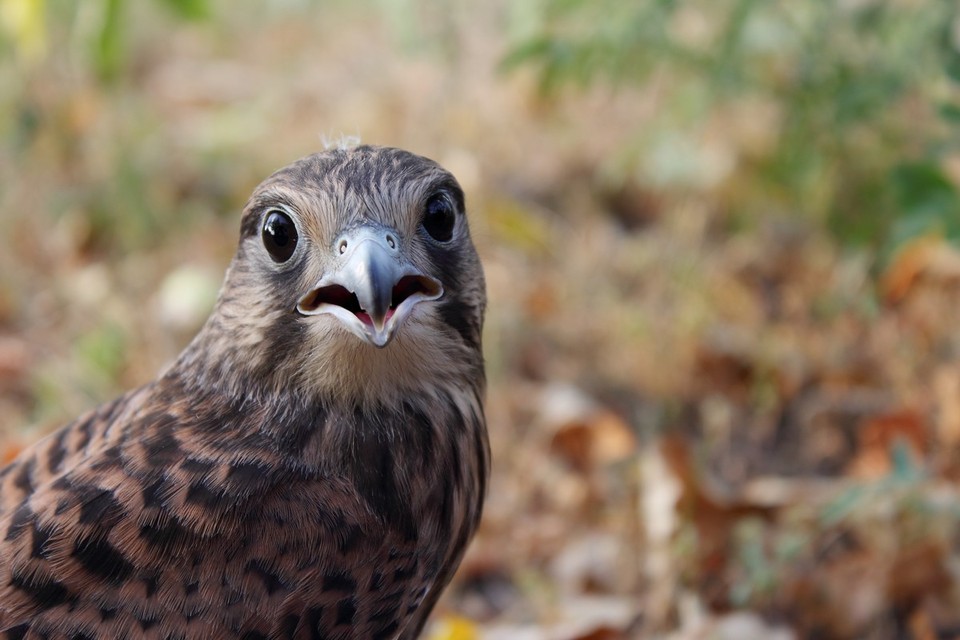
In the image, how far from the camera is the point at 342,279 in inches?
80.9

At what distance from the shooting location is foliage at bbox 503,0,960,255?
410cm

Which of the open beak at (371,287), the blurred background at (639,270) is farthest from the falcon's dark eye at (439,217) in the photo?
the blurred background at (639,270)

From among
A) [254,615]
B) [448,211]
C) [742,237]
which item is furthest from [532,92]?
[254,615]

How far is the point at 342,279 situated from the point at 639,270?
10.3ft

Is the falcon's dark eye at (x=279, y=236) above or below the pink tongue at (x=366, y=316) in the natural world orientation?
above

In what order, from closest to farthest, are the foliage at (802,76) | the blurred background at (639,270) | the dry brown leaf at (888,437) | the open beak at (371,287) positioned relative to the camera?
the open beak at (371,287) < the blurred background at (639,270) < the dry brown leaf at (888,437) < the foliage at (802,76)

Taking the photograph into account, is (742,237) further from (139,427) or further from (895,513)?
(139,427)

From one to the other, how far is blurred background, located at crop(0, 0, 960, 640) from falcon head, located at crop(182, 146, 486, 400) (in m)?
0.61

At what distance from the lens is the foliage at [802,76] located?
4102 mm

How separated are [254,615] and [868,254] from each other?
11.2 feet

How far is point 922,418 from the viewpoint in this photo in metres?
3.89

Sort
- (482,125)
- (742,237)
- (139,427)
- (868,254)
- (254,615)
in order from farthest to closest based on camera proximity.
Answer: (482,125) < (742,237) < (868,254) < (139,427) < (254,615)

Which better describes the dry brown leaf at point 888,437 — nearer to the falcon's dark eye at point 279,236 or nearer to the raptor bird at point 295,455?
the raptor bird at point 295,455

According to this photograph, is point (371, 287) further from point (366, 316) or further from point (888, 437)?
point (888, 437)
